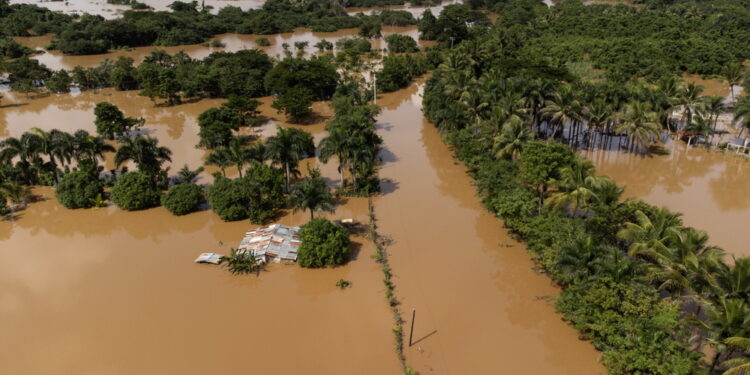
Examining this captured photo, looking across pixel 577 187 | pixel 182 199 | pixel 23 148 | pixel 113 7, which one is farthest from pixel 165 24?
pixel 577 187

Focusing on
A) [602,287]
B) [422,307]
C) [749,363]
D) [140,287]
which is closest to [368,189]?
[422,307]

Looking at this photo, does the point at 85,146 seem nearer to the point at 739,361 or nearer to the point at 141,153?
the point at 141,153

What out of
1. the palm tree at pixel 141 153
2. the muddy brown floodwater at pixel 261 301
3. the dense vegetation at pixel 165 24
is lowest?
the muddy brown floodwater at pixel 261 301

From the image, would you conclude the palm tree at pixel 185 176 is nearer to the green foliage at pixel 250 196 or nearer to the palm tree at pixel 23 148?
the green foliage at pixel 250 196

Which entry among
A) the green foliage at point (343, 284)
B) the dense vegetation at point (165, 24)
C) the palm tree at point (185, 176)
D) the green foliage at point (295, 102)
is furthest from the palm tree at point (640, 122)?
the dense vegetation at point (165, 24)

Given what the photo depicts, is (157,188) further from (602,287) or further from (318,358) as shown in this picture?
(602,287)
